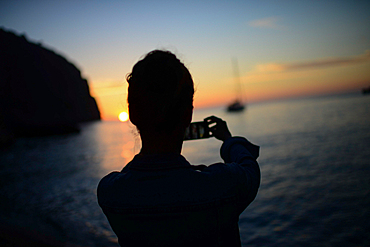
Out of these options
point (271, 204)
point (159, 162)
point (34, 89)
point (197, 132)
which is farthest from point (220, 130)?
point (34, 89)

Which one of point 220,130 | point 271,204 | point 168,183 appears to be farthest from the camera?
point 271,204

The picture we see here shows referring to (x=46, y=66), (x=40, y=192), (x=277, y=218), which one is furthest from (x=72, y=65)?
(x=277, y=218)

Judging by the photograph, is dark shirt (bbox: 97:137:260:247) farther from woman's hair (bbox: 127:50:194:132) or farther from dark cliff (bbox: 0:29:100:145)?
dark cliff (bbox: 0:29:100:145)

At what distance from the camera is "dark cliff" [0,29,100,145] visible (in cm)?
4087

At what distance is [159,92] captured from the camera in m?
0.89

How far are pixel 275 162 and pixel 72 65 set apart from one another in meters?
83.9

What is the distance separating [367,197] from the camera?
6809mm

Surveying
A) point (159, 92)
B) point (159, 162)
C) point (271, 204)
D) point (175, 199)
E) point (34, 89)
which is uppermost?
point (34, 89)

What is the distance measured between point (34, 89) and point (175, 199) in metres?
64.6

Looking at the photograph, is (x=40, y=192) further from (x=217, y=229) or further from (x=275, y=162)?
(x=275, y=162)

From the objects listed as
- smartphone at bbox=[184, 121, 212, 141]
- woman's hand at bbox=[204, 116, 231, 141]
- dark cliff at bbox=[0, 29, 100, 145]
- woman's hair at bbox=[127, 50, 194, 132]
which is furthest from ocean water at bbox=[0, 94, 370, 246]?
dark cliff at bbox=[0, 29, 100, 145]

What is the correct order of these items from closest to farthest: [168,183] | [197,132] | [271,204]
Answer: [168,183] → [197,132] → [271,204]

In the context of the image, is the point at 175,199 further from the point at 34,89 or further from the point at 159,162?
the point at 34,89

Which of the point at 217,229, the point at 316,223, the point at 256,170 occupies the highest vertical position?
the point at 256,170
